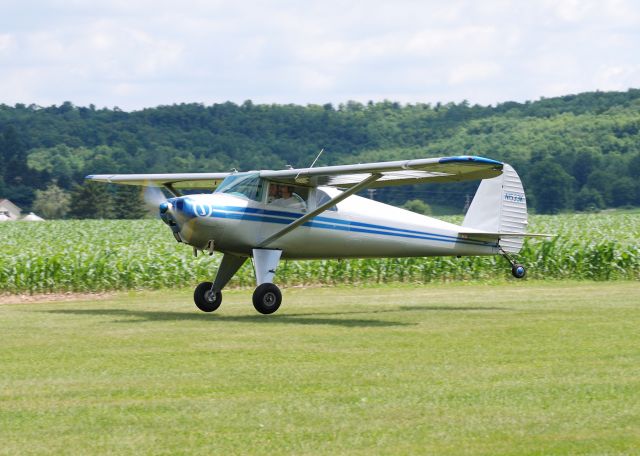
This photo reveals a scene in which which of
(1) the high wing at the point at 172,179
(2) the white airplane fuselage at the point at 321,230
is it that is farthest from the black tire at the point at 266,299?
(1) the high wing at the point at 172,179

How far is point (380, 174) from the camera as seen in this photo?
16.0 m

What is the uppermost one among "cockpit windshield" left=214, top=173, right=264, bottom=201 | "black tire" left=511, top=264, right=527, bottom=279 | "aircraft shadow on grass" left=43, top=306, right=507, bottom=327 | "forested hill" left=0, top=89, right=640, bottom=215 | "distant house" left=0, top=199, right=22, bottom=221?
"forested hill" left=0, top=89, right=640, bottom=215

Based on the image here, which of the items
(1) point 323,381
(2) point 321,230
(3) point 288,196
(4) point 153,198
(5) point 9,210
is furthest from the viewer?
(5) point 9,210

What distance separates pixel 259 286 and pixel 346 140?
11190 cm

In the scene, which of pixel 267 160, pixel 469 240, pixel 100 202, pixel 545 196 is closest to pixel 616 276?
pixel 469 240

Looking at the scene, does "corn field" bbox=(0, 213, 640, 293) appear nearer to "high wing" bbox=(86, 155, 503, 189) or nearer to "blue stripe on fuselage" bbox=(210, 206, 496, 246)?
"high wing" bbox=(86, 155, 503, 189)

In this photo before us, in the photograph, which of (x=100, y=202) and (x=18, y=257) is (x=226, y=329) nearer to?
(x=18, y=257)

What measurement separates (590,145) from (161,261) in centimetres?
9710

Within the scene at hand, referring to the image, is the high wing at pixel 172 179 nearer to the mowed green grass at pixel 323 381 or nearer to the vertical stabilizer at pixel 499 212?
the mowed green grass at pixel 323 381

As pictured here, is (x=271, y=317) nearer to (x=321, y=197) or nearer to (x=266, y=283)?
(x=266, y=283)

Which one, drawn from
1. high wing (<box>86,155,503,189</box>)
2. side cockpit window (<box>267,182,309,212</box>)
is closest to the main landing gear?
side cockpit window (<box>267,182,309,212</box>)

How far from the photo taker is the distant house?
9619 centimetres

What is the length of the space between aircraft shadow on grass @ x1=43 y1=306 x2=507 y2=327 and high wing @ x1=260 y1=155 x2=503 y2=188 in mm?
2128

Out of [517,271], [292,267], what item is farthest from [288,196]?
[292,267]
